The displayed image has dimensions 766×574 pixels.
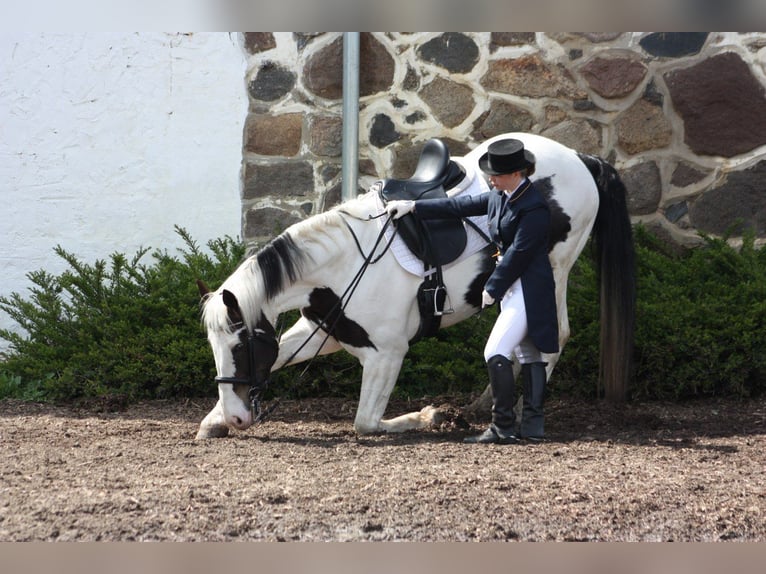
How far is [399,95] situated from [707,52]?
226cm

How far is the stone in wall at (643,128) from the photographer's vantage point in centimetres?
671

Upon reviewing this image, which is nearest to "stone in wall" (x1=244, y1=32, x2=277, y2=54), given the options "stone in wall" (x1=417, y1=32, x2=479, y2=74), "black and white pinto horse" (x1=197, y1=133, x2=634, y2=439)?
"stone in wall" (x1=417, y1=32, x2=479, y2=74)

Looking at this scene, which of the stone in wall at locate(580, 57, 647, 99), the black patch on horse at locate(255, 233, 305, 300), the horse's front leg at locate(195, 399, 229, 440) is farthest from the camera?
the stone in wall at locate(580, 57, 647, 99)

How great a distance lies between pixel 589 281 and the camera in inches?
243

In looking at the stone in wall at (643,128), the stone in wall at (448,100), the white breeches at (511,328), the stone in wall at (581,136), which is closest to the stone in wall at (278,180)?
the stone in wall at (448,100)

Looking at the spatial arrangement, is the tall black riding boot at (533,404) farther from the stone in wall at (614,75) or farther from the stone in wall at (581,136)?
the stone in wall at (614,75)

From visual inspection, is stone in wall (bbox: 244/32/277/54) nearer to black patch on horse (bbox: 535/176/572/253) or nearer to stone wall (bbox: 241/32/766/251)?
stone wall (bbox: 241/32/766/251)

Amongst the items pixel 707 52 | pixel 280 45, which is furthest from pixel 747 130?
pixel 280 45

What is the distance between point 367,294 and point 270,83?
8.38ft

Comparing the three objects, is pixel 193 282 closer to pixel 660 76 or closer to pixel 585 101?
pixel 585 101

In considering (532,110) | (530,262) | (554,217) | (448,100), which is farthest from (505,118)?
(530,262)

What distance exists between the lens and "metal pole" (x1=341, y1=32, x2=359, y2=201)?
6641mm

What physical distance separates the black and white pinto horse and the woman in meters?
A: 0.43

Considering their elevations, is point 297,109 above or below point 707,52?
below
